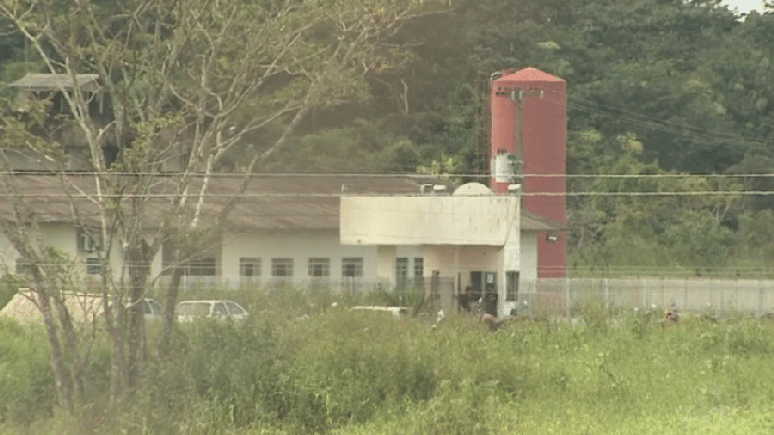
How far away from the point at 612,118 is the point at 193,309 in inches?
527

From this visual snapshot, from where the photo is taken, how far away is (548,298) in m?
16.8

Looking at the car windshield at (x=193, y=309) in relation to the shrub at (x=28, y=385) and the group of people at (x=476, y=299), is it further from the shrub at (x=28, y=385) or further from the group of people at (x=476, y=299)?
the group of people at (x=476, y=299)

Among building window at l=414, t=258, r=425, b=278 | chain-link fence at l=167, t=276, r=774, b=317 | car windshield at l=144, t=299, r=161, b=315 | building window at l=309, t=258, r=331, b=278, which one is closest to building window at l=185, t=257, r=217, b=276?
car windshield at l=144, t=299, r=161, b=315

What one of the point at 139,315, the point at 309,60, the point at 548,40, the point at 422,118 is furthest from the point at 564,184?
the point at 139,315

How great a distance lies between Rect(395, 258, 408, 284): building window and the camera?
14773 mm

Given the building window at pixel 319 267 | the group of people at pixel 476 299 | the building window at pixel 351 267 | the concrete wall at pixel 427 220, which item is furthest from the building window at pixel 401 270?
the group of people at pixel 476 299

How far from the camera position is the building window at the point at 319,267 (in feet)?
44.9

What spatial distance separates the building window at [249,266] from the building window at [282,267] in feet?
0.58

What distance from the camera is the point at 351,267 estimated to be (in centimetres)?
1416

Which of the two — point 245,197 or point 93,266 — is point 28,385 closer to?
point 93,266

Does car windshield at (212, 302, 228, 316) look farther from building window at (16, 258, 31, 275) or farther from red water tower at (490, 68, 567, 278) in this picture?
red water tower at (490, 68, 567, 278)

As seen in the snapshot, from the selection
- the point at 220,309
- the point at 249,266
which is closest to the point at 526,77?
the point at 249,266

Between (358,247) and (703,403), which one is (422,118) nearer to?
(358,247)

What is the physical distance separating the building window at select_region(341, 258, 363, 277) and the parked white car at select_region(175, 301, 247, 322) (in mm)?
1385
